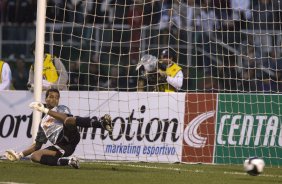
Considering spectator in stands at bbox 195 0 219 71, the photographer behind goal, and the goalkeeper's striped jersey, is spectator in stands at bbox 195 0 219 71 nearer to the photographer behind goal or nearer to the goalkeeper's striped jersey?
the photographer behind goal

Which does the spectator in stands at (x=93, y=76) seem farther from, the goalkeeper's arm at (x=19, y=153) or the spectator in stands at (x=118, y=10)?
the goalkeeper's arm at (x=19, y=153)

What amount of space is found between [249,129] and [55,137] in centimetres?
340

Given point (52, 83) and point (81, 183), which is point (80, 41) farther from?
point (81, 183)

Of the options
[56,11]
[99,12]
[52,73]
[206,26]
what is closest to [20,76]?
[56,11]

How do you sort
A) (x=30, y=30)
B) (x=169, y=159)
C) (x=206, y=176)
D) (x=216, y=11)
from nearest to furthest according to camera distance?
1. (x=206, y=176)
2. (x=169, y=159)
3. (x=216, y=11)
4. (x=30, y=30)

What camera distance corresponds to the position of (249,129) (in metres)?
14.5

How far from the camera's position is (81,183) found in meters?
10.2

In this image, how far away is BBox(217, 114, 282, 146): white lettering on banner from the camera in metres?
14.4

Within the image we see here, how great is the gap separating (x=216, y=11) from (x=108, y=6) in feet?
7.84

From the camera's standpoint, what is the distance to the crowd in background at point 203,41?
16.1m

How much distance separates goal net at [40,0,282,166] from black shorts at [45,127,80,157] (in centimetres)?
184

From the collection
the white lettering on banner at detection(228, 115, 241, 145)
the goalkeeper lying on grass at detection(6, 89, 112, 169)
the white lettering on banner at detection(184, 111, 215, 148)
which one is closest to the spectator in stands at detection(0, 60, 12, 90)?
the goalkeeper lying on grass at detection(6, 89, 112, 169)

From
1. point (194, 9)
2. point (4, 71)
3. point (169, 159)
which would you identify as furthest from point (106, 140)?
point (194, 9)

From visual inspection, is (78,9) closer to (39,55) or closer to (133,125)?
(133,125)
